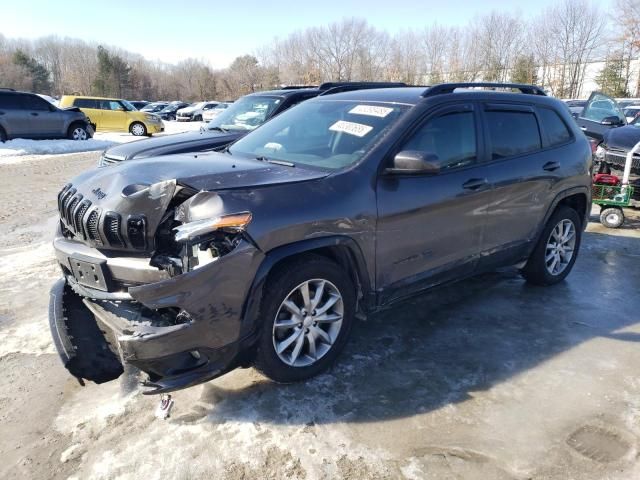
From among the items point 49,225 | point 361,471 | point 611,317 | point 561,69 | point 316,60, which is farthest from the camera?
point 316,60

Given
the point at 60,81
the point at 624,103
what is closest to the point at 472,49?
the point at 624,103

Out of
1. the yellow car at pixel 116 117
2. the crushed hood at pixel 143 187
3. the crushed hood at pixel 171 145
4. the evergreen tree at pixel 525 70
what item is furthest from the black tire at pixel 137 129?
the evergreen tree at pixel 525 70

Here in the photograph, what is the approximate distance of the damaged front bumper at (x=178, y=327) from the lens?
2.59m

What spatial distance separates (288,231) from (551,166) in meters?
2.96

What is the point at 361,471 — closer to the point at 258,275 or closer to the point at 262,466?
the point at 262,466

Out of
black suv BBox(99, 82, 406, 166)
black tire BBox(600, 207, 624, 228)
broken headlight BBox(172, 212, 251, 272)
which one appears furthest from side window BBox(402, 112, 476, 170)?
black tire BBox(600, 207, 624, 228)

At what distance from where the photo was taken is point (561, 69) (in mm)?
44562

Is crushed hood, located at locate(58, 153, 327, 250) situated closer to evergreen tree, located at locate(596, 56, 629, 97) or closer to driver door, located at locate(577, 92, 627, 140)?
driver door, located at locate(577, 92, 627, 140)

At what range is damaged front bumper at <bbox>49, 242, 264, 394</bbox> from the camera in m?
2.59

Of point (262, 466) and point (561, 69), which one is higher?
point (561, 69)

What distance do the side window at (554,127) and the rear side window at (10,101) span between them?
59.9 ft

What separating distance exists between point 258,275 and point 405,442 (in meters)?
1.21

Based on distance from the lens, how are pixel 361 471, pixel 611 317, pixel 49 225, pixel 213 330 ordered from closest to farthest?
1. pixel 361 471
2. pixel 213 330
3. pixel 611 317
4. pixel 49 225

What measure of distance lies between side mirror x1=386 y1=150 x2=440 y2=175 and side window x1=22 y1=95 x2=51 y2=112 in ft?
60.6
